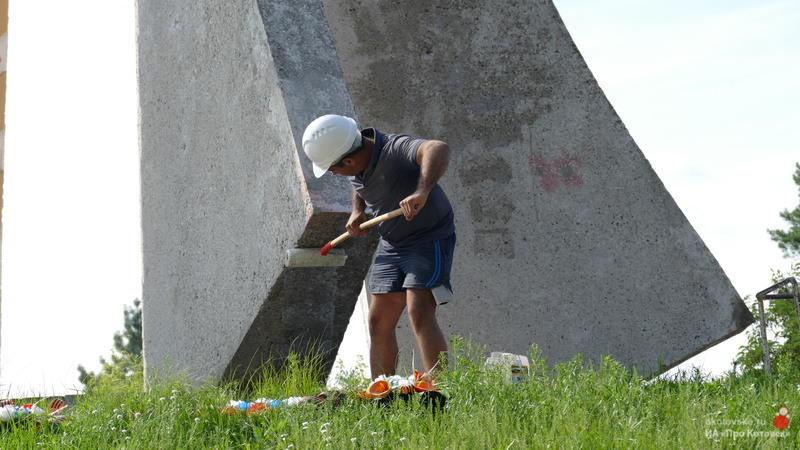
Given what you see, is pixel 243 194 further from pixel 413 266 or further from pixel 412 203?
pixel 412 203

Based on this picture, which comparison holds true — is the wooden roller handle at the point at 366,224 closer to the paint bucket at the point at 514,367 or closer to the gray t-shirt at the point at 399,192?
the gray t-shirt at the point at 399,192

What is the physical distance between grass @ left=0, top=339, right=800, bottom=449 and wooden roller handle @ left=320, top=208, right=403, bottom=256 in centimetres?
79

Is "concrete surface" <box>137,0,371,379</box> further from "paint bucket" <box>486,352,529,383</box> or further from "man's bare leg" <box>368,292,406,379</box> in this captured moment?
"paint bucket" <box>486,352,529,383</box>

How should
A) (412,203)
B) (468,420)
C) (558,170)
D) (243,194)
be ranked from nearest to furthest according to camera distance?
(468,420) < (412,203) < (243,194) < (558,170)

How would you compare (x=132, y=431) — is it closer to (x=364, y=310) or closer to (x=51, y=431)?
(x=51, y=431)

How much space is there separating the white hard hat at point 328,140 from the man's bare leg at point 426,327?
2.62 feet

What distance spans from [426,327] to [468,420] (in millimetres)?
1259

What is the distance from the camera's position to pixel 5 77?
7715 mm

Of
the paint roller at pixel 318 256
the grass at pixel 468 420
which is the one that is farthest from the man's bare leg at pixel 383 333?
the grass at pixel 468 420

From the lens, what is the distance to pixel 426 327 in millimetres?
4387

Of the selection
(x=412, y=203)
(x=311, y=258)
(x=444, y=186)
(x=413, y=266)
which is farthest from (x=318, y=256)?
(x=444, y=186)

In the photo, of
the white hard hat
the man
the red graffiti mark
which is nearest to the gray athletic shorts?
the man

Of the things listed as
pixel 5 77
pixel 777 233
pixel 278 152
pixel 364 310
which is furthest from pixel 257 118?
pixel 777 233

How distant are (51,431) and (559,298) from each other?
344cm
